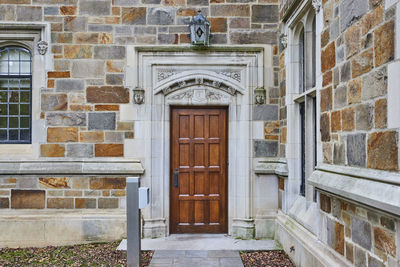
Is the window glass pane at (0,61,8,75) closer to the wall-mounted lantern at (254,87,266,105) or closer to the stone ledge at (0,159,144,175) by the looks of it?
the stone ledge at (0,159,144,175)

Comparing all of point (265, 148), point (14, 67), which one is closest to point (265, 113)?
point (265, 148)

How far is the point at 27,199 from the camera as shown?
5.12m

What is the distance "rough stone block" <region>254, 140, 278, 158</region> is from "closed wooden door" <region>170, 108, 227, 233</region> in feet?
1.66

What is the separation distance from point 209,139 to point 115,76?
1766mm

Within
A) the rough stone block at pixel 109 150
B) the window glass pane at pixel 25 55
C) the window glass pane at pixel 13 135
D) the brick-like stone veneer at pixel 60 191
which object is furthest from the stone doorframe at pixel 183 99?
the window glass pane at pixel 13 135

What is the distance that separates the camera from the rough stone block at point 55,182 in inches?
201

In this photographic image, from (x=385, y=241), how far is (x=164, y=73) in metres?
3.82

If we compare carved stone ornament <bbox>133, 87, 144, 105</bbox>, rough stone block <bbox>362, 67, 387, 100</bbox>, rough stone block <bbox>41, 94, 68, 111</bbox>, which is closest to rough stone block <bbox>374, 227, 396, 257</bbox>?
rough stone block <bbox>362, 67, 387, 100</bbox>

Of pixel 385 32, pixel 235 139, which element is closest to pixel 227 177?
pixel 235 139

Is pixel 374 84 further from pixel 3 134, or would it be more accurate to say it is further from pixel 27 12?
pixel 3 134

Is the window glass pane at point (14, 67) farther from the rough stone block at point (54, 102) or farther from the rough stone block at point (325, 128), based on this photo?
the rough stone block at point (325, 128)

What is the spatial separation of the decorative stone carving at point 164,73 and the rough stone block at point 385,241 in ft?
12.0

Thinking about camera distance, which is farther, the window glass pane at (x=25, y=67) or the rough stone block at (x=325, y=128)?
the window glass pane at (x=25, y=67)

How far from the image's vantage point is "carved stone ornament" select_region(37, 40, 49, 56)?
509 cm
